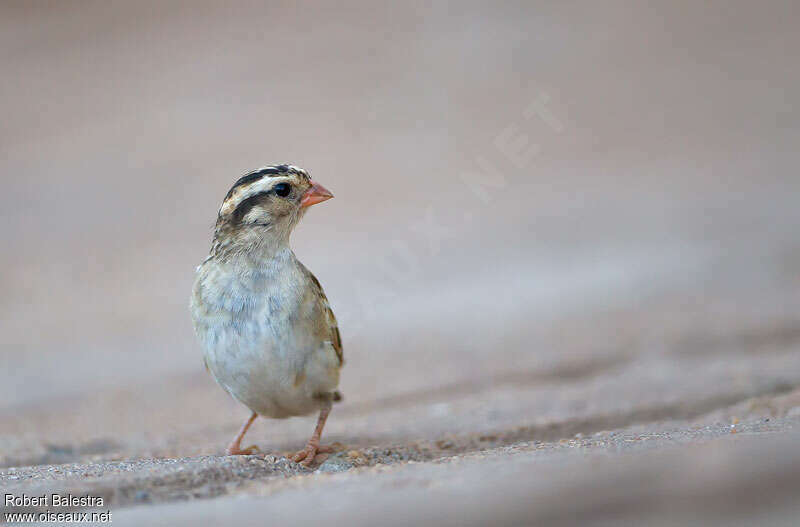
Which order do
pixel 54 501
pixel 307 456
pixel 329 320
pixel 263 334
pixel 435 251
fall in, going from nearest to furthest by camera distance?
pixel 54 501, pixel 263 334, pixel 307 456, pixel 329 320, pixel 435 251

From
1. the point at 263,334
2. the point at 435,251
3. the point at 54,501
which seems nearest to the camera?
the point at 54,501

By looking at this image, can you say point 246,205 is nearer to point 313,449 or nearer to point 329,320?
point 329,320

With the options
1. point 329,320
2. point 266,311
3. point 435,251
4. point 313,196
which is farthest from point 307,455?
point 435,251

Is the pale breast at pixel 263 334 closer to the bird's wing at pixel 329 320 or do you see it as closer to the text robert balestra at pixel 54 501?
the bird's wing at pixel 329 320

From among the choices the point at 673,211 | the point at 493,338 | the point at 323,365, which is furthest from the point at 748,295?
the point at 323,365

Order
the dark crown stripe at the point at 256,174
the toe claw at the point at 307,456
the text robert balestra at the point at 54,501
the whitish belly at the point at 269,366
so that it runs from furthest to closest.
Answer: the dark crown stripe at the point at 256,174 < the toe claw at the point at 307,456 < the whitish belly at the point at 269,366 < the text robert balestra at the point at 54,501

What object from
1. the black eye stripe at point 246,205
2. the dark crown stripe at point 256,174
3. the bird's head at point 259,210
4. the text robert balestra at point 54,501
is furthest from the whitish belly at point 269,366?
the text robert balestra at point 54,501

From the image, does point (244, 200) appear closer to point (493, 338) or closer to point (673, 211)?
point (493, 338)
